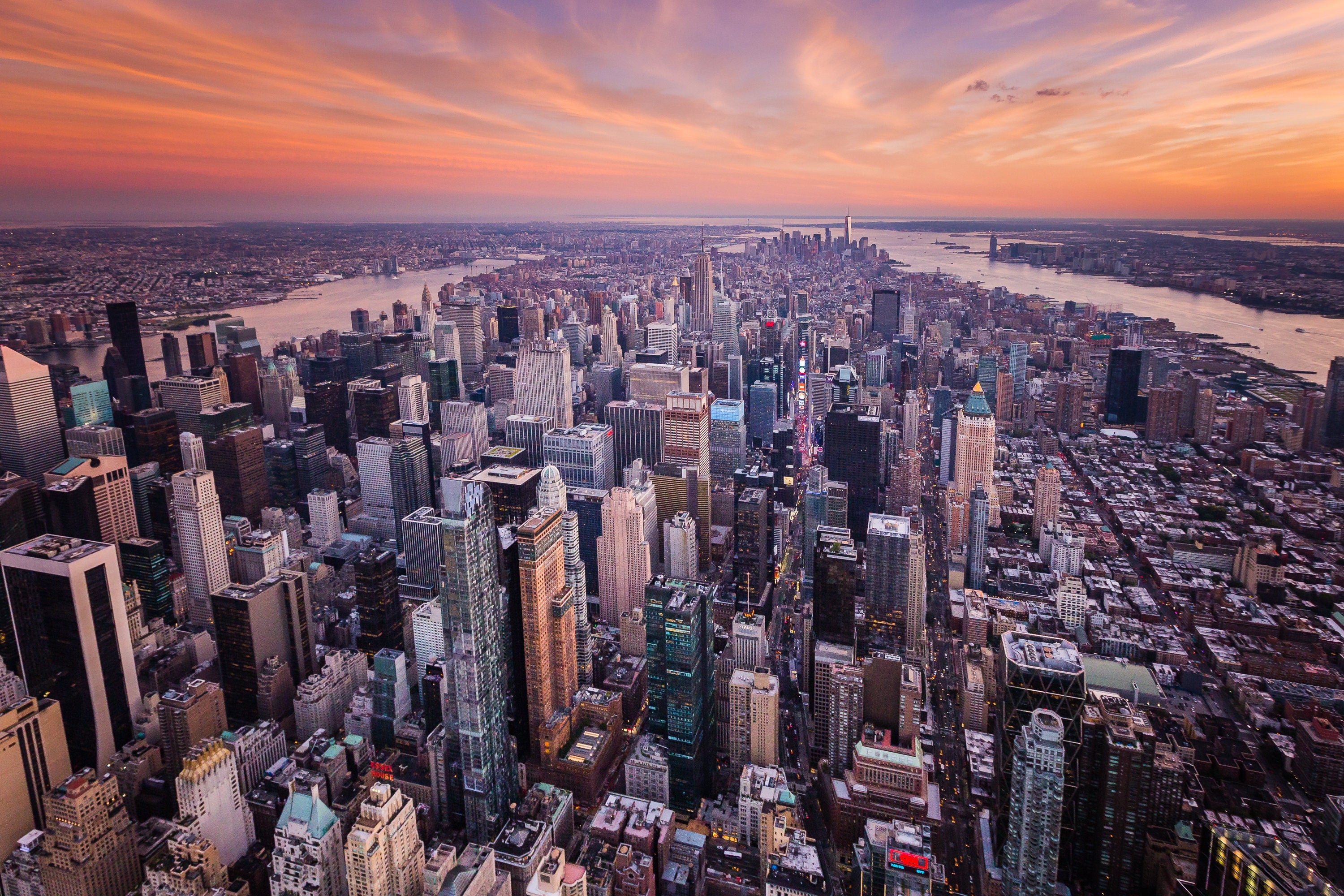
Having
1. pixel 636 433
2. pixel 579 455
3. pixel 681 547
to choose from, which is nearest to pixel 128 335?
pixel 579 455

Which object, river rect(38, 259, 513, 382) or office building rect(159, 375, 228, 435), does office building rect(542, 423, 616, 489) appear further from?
office building rect(159, 375, 228, 435)

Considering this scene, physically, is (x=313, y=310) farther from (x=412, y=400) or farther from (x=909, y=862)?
(x=909, y=862)

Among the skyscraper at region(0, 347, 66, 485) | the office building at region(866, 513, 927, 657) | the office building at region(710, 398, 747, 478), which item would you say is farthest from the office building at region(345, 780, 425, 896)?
the office building at region(710, 398, 747, 478)

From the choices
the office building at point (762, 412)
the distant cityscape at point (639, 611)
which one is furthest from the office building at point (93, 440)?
the office building at point (762, 412)

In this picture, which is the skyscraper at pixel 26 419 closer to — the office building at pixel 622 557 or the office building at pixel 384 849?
the office building at pixel 384 849

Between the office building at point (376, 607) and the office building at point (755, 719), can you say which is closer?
the office building at point (755, 719)

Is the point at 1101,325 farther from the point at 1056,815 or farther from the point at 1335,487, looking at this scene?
the point at 1056,815
